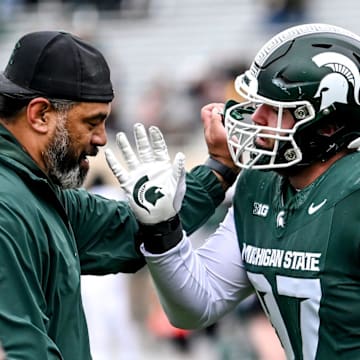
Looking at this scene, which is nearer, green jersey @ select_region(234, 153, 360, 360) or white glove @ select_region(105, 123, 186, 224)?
green jersey @ select_region(234, 153, 360, 360)

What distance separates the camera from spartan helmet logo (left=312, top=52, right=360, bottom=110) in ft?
13.0

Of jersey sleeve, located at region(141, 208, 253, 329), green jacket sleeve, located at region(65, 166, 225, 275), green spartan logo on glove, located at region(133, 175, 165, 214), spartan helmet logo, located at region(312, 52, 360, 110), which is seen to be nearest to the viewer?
spartan helmet logo, located at region(312, 52, 360, 110)

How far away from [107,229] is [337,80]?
101cm

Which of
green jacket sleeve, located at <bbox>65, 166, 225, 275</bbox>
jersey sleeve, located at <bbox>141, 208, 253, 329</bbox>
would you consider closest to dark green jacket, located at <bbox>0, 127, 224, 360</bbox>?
green jacket sleeve, located at <bbox>65, 166, 225, 275</bbox>

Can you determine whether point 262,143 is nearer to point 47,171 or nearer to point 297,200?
point 297,200

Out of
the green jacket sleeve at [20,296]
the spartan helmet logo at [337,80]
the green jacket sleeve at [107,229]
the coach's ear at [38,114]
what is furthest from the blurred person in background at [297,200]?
the green jacket sleeve at [20,296]

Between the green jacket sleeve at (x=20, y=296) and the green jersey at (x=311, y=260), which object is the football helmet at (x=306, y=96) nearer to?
the green jersey at (x=311, y=260)

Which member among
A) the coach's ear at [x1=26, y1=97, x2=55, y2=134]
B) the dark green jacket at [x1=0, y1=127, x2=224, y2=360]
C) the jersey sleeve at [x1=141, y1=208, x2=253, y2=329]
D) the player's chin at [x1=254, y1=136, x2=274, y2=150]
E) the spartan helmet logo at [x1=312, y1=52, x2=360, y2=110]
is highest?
the spartan helmet logo at [x1=312, y1=52, x2=360, y2=110]

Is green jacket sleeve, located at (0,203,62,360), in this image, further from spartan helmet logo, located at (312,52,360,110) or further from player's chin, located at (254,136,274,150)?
spartan helmet logo, located at (312,52,360,110)

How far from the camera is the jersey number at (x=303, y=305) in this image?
3.88 meters

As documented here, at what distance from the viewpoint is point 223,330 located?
9086 mm

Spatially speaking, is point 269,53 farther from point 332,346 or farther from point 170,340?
A: point 170,340

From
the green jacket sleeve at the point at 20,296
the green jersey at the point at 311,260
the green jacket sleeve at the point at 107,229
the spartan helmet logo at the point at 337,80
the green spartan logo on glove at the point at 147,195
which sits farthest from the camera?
the green jacket sleeve at the point at 107,229

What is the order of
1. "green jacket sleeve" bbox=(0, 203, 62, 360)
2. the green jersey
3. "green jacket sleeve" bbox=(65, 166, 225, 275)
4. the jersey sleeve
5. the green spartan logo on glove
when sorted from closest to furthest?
"green jacket sleeve" bbox=(0, 203, 62, 360) → the green jersey → the green spartan logo on glove → the jersey sleeve → "green jacket sleeve" bbox=(65, 166, 225, 275)
